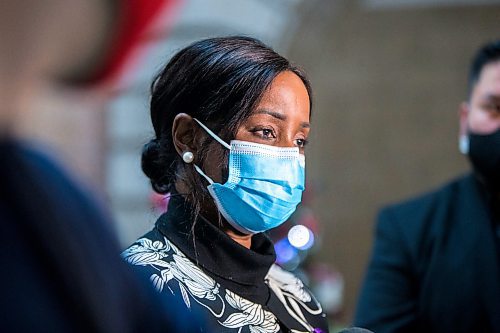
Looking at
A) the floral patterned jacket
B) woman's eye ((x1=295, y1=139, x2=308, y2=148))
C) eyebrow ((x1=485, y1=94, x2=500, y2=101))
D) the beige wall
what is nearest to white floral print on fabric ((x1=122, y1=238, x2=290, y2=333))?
the floral patterned jacket

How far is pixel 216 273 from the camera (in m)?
1.76

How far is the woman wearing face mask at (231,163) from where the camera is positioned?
179 cm

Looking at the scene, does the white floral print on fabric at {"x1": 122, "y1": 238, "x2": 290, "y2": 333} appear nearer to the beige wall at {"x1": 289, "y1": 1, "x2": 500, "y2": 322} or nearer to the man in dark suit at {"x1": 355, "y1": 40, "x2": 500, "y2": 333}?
the man in dark suit at {"x1": 355, "y1": 40, "x2": 500, "y2": 333}

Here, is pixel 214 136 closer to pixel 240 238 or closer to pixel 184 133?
pixel 184 133

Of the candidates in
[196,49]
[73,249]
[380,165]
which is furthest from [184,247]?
[380,165]

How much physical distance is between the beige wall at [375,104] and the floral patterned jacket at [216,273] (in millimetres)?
6339

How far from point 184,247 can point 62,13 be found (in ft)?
3.71

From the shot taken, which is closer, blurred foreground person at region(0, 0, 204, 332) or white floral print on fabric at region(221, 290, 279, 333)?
blurred foreground person at region(0, 0, 204, 332)

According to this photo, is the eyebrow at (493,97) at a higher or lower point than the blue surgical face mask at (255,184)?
higher

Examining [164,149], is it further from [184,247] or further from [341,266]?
[341,266]

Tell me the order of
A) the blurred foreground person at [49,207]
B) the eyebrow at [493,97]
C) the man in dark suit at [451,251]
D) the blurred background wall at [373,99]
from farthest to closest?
the blurred background wall at [373,99], the eyebrow at [493,97], the man in dark suit at [451,251], the blurred foreground person at [49,207]

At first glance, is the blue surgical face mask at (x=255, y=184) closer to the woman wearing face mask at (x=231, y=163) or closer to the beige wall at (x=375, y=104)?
the woman wearing face mask at (x=231, y=163)

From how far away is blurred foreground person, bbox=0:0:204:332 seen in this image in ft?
2.22

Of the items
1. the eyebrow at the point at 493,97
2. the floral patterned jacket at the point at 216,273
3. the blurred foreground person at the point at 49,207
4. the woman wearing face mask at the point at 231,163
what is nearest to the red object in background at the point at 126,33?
the blurred foreground person at the point at 49,207
